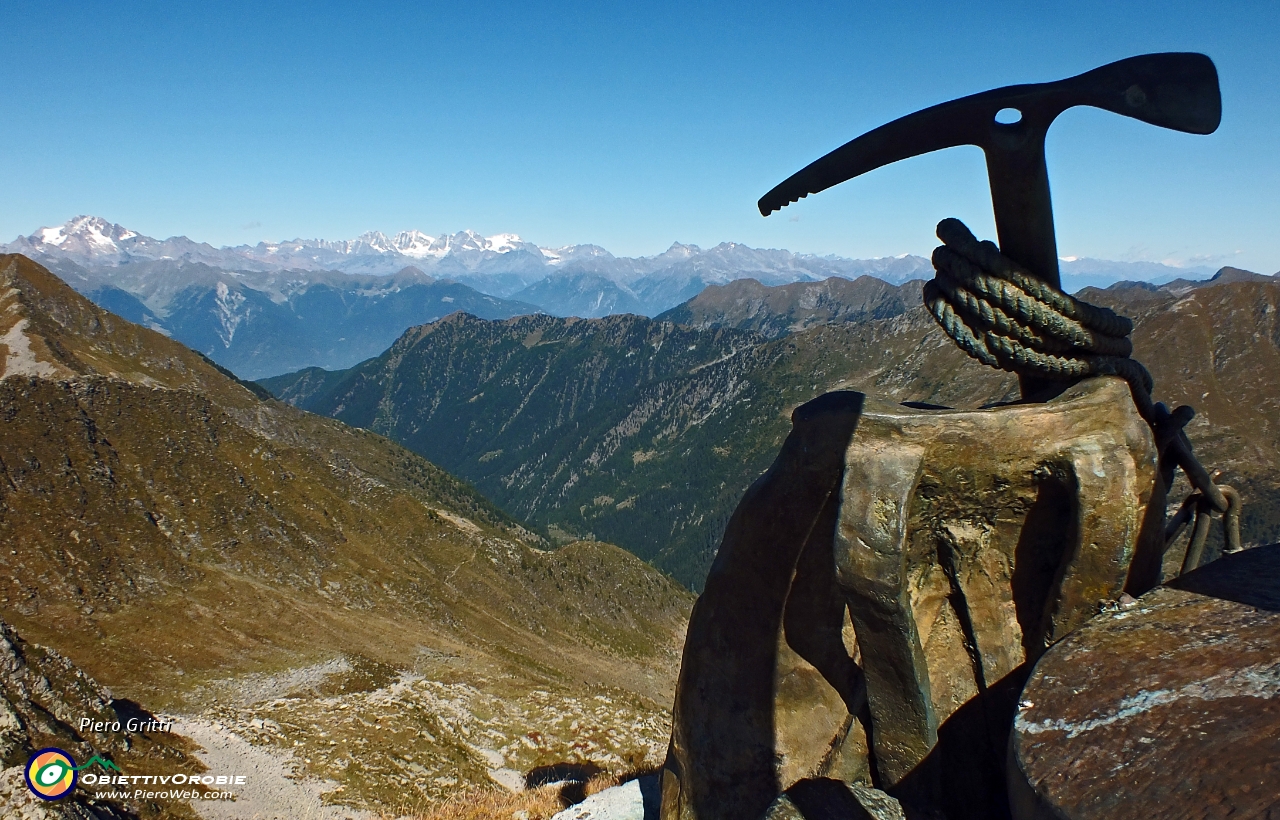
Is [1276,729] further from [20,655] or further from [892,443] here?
[20,655]

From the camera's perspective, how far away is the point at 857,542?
5.74 metres

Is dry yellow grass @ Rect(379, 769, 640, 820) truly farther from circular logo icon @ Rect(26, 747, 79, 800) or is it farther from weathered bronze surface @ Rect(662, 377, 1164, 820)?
circular logo icon @ Rect(26, 747, 79, 800)

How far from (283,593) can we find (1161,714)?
235 ft

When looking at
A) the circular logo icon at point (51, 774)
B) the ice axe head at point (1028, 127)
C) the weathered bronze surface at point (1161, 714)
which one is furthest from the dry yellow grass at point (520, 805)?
the ice axe head at point (1028, 127)

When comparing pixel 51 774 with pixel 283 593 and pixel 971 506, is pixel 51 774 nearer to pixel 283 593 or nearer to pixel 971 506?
pixel 971 506

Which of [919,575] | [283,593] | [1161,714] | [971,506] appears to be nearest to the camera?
[1161,714]

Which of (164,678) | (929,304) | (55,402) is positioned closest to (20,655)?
(164,678)

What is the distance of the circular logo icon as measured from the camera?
58.3ft

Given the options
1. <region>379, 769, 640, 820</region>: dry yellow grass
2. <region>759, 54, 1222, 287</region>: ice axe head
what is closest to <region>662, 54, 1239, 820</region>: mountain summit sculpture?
<region>759, 54, 1222, 287</region>: ice axe head

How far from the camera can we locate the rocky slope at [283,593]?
119 ft

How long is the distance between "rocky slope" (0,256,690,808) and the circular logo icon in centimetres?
834

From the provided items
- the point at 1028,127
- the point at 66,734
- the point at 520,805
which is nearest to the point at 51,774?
the point at 66,734

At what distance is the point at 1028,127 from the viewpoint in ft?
21.5

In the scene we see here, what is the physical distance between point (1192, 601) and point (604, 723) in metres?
39.2
